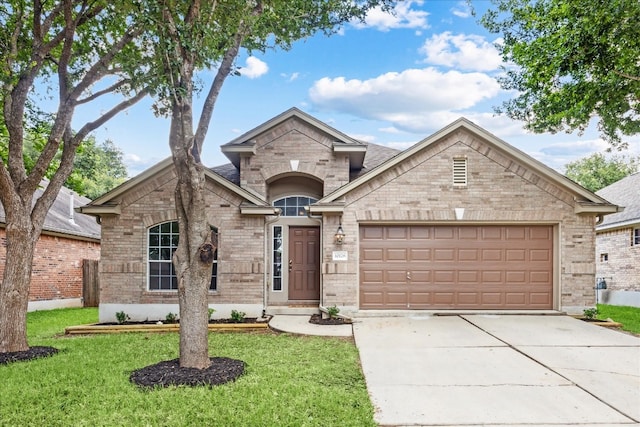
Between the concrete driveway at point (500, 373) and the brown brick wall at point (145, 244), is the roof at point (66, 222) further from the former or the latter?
the concrete driveway at point (500, 373)

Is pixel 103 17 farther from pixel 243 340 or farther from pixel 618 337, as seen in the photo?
pixel 618 337

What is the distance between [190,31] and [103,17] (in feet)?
17.0

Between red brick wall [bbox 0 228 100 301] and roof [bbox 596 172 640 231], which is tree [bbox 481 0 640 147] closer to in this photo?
roof [bbox 596 172 640 231]

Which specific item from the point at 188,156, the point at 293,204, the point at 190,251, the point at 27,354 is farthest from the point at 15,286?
the point at 293,204

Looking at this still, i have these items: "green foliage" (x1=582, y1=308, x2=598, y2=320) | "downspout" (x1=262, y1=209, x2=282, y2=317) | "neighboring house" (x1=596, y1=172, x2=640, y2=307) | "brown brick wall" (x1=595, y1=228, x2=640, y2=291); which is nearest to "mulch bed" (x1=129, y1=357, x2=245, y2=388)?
"downspout" (x1=262, y1=209, x2=282, y2=317)

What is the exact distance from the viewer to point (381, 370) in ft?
19.8

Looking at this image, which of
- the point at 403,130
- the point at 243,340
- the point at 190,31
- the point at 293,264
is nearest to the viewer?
the point at 190,31

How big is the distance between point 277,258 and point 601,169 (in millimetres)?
39840

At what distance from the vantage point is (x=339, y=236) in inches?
410

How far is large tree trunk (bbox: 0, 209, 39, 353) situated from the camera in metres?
7.00

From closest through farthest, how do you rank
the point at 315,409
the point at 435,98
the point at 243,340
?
the point at 315,409
the point at 243,340
the point at 435,98

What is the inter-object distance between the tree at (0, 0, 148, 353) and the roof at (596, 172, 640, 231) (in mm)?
17156

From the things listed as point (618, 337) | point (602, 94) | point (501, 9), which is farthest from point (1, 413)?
point (501, 9)

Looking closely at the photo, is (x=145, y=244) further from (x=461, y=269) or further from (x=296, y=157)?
(x=461, y=269)
